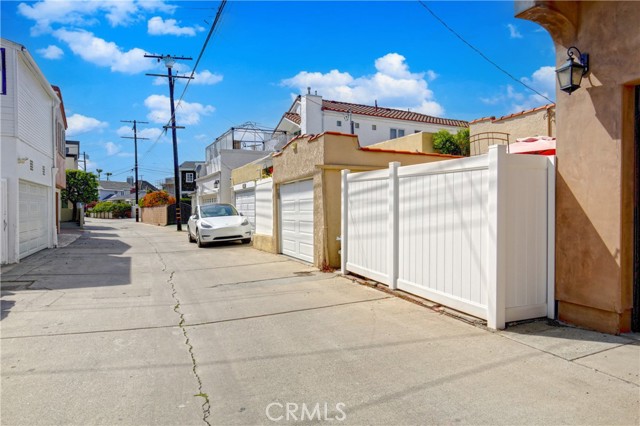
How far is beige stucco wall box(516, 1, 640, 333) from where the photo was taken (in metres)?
4.37

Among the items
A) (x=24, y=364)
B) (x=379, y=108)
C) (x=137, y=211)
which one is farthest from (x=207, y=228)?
(x=137, y=211)

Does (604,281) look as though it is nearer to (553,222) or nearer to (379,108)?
(553,222)

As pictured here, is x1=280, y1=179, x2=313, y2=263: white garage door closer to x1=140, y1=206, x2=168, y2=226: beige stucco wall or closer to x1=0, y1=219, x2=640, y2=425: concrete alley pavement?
x1=0, y1=219, x2=640, y2=425: concrete alley pavement

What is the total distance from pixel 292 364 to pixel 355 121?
95.7 ft

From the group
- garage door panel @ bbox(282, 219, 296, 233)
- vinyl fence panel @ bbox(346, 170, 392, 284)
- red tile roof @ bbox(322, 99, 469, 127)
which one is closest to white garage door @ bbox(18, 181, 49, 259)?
garage door panel @ bbox(282, 219, 296, 233)

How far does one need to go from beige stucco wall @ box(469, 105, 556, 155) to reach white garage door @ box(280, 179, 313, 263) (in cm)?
551

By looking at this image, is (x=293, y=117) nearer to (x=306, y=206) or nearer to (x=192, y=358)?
(x=306, y=206)

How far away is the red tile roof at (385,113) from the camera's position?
31984mm

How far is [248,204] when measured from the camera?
16.9 m

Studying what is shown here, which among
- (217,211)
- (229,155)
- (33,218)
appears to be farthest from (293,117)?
(33,218)

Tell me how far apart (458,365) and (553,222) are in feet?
7.76

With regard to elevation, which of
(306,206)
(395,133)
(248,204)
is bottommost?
(306,206)

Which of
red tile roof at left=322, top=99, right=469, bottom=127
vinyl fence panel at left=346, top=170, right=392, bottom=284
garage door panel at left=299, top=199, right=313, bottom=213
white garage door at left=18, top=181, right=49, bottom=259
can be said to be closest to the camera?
vinyl fence panel at left=346, top=170, right=392, bottom=284

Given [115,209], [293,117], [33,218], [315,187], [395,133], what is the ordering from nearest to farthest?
[315,187] < [33,218] < [293,117] < [395,133] < [115,209]
